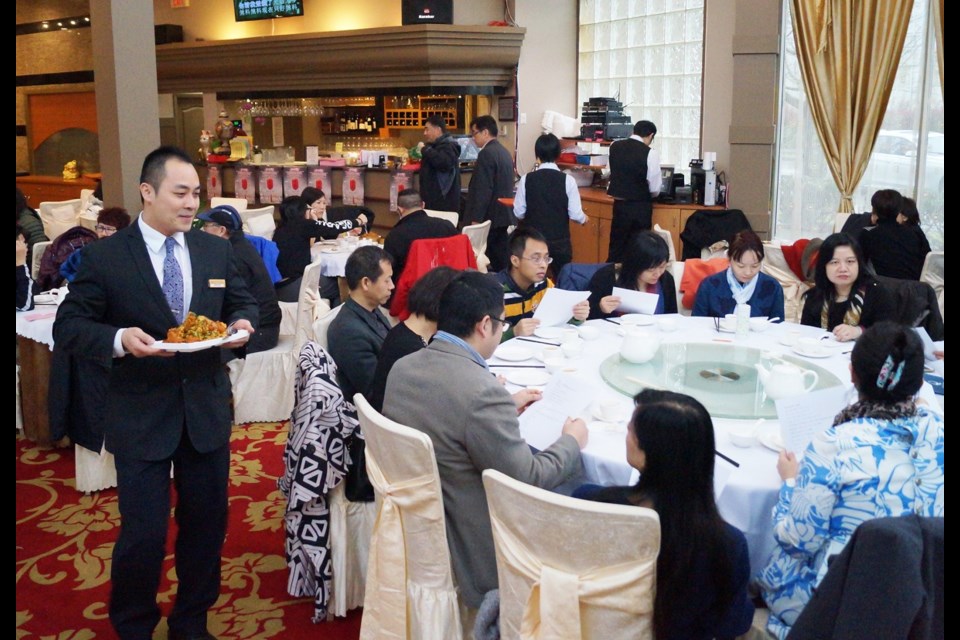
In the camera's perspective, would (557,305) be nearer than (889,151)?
Yes

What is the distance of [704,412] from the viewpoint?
6.01 ft

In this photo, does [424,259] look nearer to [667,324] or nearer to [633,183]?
[667,324]

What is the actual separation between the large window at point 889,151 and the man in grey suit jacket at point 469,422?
4.90m

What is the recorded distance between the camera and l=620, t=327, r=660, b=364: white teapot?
3240 millimetres

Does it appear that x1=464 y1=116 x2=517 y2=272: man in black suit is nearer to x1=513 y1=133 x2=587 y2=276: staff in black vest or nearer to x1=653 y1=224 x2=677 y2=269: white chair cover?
x1=513 y1=133 x2=587 y2=276: staff in black vest

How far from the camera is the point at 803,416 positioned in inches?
94.5

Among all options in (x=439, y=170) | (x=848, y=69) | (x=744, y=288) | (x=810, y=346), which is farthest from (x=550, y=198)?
(x=810, y=346)

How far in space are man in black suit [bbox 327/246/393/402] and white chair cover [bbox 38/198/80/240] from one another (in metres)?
5.72

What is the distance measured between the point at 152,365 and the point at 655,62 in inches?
294

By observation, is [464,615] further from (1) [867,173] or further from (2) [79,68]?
(2) [79,68]

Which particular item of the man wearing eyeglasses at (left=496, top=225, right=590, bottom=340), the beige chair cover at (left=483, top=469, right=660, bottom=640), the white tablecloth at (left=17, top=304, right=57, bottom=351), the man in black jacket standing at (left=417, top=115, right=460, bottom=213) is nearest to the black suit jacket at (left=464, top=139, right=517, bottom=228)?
the man in black jacket standing at (left=417, top=115, right=460, bottom=213)

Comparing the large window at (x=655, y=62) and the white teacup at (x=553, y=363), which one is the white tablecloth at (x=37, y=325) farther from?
the large window at (x=655, y=62)
